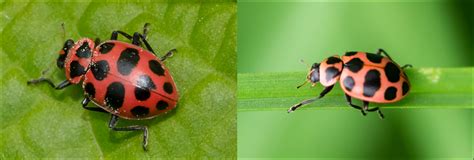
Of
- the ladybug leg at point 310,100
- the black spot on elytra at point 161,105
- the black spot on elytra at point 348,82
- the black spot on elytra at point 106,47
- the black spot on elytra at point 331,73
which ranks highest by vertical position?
the black spot on elytra at point 106,47

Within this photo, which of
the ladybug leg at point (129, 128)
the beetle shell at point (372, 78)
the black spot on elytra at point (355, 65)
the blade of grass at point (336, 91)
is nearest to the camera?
the blade of grass at point (336, 91)

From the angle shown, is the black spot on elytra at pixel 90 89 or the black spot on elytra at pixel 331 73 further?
the black spot on elytra at pixel 90 89

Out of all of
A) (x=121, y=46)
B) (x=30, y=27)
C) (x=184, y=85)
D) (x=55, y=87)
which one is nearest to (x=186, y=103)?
(x=184, y=85)

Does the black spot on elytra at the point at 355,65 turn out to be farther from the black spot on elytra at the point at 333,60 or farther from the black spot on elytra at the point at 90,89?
the black spot on elytra at the point at 90,89

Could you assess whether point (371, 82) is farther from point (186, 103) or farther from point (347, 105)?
point (186, 103)

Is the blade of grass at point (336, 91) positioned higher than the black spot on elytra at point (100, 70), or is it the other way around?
the blade of grass at point (336, 91)

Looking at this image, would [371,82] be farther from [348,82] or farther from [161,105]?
[161,105]

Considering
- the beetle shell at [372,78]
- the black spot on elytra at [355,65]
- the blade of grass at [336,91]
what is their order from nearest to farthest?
the blade of grass at [336,91] < the beetle shell at [372,78] < the black spot on elytra at [355,65]

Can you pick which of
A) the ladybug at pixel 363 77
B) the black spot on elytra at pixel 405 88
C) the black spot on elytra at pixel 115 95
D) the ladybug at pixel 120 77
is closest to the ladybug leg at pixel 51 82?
the ladybug at pixel 120 77
